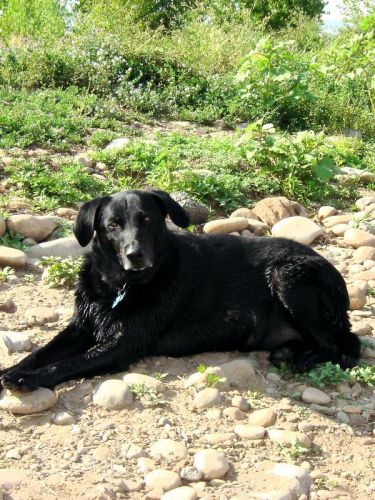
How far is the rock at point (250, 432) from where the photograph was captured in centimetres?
365

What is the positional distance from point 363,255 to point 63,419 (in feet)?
11.8

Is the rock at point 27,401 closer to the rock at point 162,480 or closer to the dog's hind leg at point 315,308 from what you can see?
the rock at point 162,480

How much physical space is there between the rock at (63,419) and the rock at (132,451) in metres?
0.38

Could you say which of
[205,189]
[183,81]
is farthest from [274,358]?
[183,81]

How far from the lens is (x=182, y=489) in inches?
123

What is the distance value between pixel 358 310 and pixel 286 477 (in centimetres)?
242

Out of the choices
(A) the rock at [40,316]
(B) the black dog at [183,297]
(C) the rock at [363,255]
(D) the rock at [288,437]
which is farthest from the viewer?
(C) the rock at [363,255]

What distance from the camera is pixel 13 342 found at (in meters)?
4.49

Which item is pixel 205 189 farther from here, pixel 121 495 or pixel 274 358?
pixel 121 495

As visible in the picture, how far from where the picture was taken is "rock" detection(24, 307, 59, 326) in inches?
190

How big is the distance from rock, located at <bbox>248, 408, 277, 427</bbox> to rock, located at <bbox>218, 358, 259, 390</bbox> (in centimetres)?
32

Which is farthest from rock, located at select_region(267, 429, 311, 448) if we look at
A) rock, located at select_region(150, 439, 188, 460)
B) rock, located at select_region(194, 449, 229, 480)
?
rock, located at select_region(150, 439, 188, 460)

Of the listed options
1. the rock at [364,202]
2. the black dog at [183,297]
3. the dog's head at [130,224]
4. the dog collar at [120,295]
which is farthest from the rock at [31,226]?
the rock at [364,202]

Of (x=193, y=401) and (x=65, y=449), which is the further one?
(x=193, y=401)
